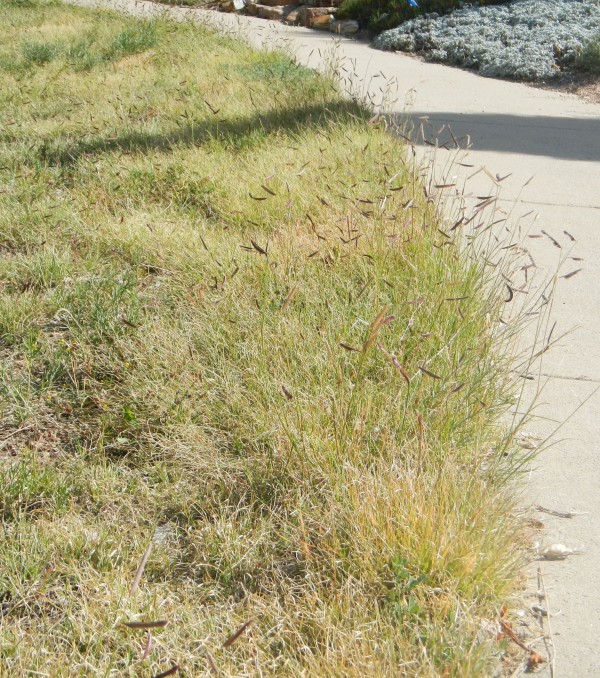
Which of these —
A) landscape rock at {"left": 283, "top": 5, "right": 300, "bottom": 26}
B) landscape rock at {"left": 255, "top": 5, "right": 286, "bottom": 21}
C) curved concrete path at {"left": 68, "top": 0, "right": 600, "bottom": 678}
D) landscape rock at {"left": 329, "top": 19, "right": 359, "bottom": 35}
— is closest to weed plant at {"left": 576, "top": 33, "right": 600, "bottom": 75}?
curved concrete path at {"left": 68, "top": 0, "right": 600, "bottom": 678}

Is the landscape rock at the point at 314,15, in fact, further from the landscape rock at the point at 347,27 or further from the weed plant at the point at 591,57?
the weed plant at the point at 591,57

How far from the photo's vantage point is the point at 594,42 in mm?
10695

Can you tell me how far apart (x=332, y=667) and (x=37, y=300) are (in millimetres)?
2703

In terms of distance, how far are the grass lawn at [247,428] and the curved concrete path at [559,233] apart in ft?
0.79

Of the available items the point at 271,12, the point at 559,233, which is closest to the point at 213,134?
the point at 559,233

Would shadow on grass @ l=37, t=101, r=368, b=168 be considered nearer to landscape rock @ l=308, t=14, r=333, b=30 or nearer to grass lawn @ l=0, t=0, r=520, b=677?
grass lawn @ l=0, t=0, r=520, b=677

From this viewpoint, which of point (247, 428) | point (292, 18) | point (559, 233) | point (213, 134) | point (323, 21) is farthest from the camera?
point (292, 18)

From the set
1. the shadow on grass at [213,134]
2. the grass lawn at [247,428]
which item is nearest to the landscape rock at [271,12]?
the shadow on grass at [213,134]

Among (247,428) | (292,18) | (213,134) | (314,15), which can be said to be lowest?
(247,428)

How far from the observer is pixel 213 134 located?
6.95 meters

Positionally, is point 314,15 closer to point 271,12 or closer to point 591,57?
point 271,12

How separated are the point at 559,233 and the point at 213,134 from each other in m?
2.92

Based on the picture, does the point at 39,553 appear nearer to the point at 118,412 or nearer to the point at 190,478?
the point at 190,478

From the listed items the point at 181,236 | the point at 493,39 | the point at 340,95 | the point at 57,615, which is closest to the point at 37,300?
the point at 181,236
